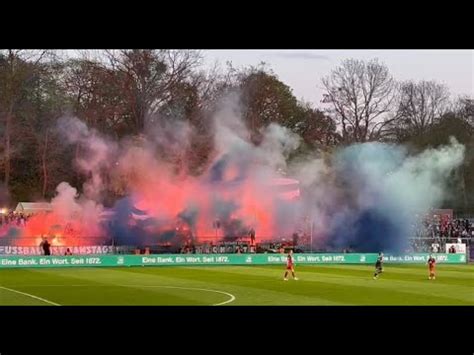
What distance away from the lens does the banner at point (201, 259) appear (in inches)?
1519

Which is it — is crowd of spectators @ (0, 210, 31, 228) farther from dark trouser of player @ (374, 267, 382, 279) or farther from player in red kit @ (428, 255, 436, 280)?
player in red kit @ (428, 255, 436, 280)

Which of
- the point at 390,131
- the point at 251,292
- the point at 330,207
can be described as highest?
the point at 390,131

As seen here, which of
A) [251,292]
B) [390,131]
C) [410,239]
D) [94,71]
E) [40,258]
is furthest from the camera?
[390,131]

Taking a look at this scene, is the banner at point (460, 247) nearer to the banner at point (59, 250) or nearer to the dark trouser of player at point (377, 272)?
the dark trouser of player at point (377, 272)

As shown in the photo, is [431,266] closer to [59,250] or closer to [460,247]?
[460,247]

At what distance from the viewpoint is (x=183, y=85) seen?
54.8 meters

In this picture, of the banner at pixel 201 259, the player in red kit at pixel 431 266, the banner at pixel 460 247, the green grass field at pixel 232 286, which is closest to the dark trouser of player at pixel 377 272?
the green grass field at pixel 232 286

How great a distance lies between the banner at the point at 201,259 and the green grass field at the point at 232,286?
6.01 ft

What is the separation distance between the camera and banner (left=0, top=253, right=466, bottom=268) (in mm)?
38594

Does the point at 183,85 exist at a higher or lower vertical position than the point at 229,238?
higher
